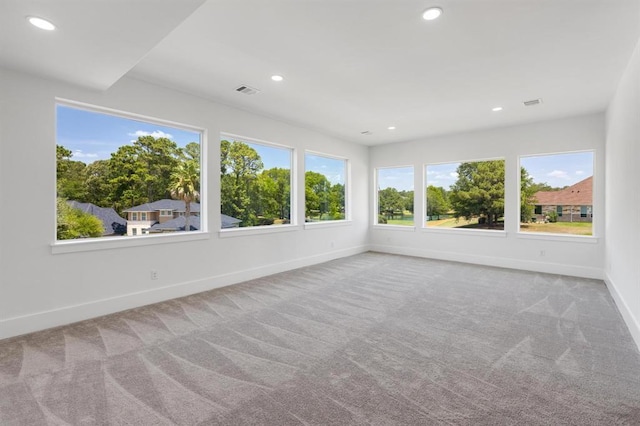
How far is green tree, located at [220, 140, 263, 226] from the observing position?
4766mm

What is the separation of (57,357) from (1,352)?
551mm

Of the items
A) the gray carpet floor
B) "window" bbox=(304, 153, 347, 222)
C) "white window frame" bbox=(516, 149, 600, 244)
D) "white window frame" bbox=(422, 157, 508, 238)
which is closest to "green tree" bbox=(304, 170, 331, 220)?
"window" bbox=(304, 153, 347, 222)

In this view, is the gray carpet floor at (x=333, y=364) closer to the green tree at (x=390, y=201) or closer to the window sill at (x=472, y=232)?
the window sill at (x=472, y=232)

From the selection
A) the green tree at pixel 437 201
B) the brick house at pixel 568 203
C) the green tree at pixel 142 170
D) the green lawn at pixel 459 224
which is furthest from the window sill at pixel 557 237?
the green tree at pixel 142 170

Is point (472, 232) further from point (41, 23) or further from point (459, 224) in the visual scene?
point (41, 23)

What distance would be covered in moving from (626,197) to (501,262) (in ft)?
9.66

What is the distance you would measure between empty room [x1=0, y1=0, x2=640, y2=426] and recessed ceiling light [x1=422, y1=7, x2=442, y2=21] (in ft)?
0.06

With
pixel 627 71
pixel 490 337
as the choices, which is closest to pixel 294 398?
pixel 490 337

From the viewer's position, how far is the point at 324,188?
6812mm

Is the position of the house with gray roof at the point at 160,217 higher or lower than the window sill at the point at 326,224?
higher

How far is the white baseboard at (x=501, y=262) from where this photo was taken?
17.0 ft

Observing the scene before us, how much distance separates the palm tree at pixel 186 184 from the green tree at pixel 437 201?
16.6 ft

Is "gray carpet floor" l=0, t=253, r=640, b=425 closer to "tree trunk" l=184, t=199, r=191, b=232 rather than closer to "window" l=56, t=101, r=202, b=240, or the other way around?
"tree trunk" l=184, t=199, r=191, b=232

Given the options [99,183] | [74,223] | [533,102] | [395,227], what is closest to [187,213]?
[99,183]
